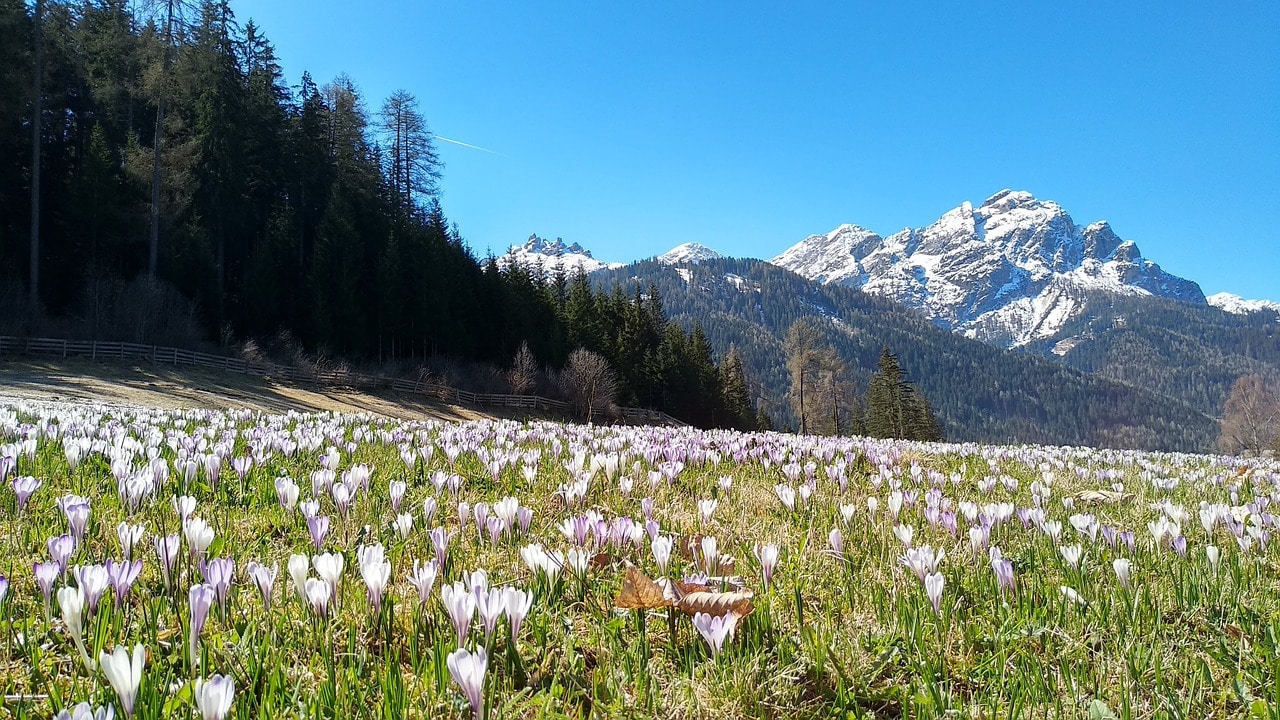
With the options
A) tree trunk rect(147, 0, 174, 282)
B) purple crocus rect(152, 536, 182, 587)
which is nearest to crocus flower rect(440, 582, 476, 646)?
purple crocus rect(152, 536, 182, 587)

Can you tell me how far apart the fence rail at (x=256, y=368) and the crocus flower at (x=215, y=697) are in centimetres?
3733

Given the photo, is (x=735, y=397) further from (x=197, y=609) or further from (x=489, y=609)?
(x=197, y=609)

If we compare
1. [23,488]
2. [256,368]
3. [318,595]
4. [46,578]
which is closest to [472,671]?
[318,595]

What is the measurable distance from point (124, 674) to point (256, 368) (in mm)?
39050

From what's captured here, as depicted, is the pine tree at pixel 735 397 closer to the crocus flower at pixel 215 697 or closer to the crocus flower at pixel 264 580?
the crocus flower at pixel 264 580

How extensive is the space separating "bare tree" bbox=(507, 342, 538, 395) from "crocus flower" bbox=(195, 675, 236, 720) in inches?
1737

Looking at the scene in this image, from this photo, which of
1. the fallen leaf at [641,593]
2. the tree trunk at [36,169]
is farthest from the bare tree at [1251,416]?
the tree trunk at [36,169]

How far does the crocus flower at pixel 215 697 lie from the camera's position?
1021 mm

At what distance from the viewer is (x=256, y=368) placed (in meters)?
34.7

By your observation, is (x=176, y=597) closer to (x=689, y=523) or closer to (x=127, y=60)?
(x=689, y=523)

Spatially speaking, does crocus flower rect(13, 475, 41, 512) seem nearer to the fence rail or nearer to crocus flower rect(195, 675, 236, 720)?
crocus flower rect(195, 675, 236, 720)

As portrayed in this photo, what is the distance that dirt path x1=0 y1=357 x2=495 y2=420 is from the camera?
72.6ft

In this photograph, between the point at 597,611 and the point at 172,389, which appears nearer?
the point at 597,611

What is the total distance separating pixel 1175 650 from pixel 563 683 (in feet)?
5.65
